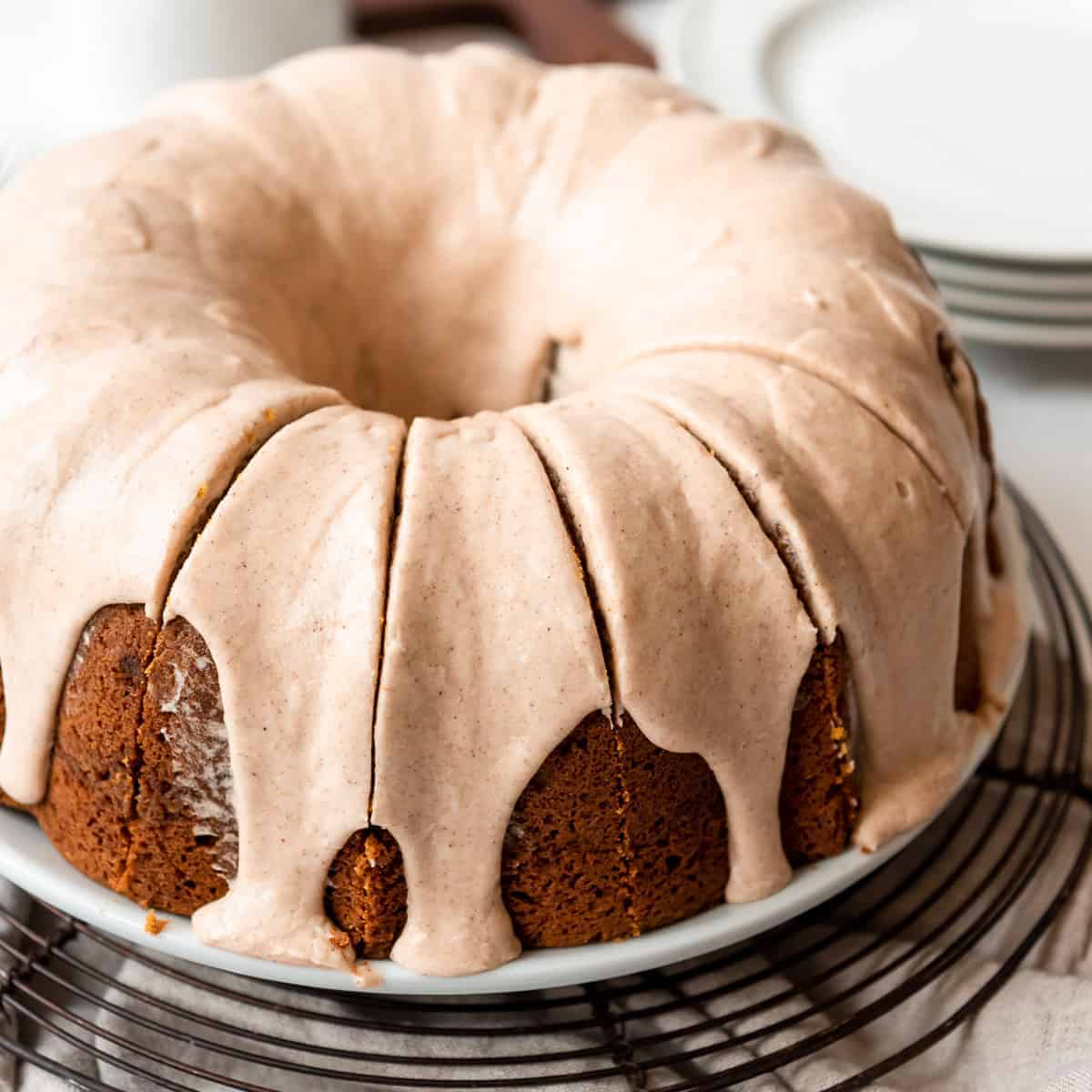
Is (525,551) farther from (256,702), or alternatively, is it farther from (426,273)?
(426,273)

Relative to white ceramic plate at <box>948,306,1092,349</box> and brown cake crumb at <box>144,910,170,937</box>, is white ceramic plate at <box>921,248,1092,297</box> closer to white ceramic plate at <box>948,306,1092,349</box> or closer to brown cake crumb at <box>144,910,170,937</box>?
white ceramic plate at <box>948,306,1092,349</box>

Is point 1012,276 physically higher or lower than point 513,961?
higher

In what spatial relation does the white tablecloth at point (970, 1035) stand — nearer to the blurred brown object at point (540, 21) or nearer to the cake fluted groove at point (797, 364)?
the cake fluted groove at point (797, 364)

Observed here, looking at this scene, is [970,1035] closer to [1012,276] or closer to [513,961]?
[513,961]

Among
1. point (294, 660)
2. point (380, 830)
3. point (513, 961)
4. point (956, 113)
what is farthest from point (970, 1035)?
point (956, 113)

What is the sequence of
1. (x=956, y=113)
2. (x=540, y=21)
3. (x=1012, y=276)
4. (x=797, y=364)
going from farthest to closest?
(x=540, y=21) < (x=956, y=113) < (x=1012, y=276) < (x=797, y=364)

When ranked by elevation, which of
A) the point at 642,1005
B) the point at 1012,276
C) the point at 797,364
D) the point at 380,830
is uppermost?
the point at 797,364
